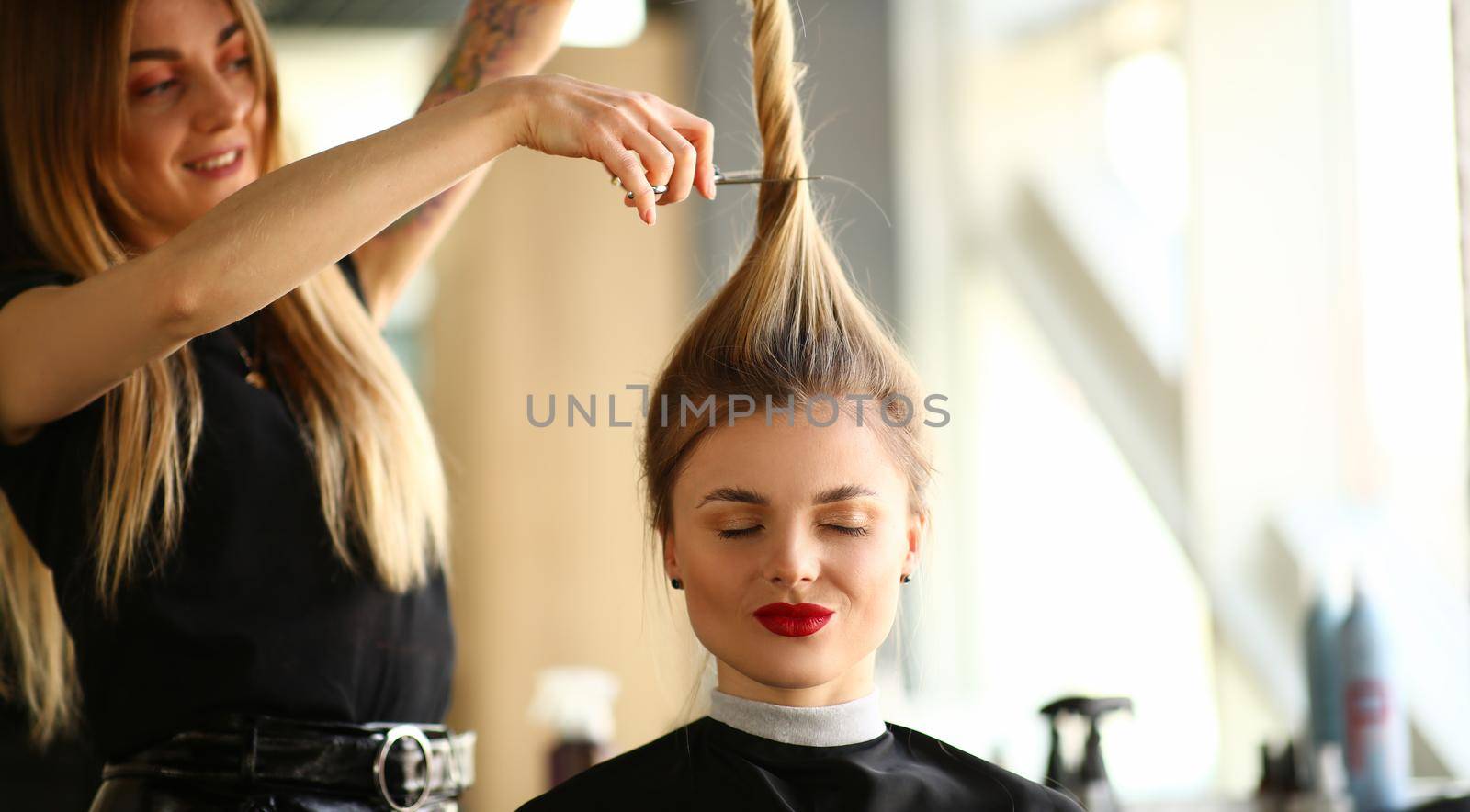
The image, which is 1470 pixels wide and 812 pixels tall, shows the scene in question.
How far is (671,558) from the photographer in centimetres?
99

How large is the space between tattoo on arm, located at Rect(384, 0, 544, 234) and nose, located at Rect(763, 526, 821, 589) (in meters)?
0.55

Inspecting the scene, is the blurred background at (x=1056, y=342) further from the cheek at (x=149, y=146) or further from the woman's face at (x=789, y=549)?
the cheek at (x=149, y=146)

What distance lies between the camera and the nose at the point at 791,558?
0.91 meters

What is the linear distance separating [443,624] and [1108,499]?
1.91 meters

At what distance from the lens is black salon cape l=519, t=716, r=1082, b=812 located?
0.96m

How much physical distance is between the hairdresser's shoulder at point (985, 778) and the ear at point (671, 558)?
220 mm

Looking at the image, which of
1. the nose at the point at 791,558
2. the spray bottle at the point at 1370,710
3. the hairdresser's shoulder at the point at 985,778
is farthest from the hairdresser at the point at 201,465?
the spray bottle at the point at 1370,710

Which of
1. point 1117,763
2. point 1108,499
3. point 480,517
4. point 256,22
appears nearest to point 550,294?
point 480,517

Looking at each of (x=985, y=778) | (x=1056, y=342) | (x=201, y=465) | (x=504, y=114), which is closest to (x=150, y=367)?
(x=201, y=465)

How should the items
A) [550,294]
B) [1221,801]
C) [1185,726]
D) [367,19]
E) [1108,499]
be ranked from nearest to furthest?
[1221,801] < [1185,726] < [1108,499] < [367,19] < [550,294]

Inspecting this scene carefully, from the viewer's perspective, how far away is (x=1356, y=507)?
2105 millimetres

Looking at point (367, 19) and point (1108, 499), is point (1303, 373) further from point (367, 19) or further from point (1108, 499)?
point (367, 19)

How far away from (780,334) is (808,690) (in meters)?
0.27

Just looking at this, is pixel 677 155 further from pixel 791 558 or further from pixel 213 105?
pixel 213 105
